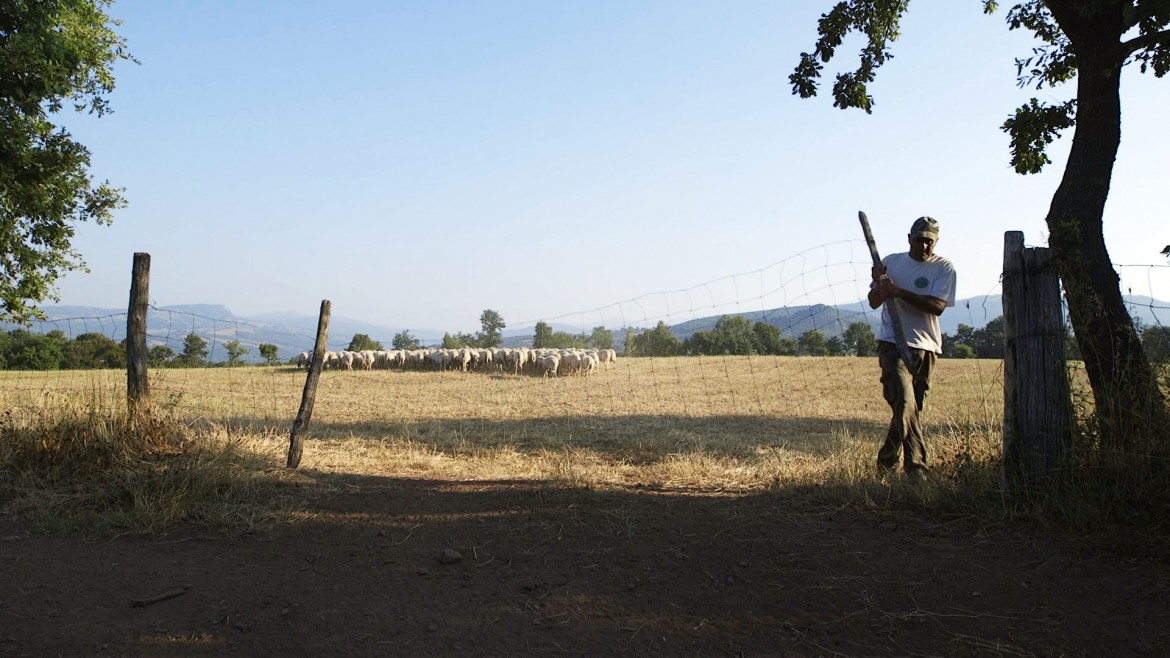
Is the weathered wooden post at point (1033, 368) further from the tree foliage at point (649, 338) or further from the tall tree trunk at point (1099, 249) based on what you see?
the tree foliage at point (649, 338)

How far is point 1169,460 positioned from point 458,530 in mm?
4381

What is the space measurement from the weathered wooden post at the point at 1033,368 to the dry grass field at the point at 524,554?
1.23ft

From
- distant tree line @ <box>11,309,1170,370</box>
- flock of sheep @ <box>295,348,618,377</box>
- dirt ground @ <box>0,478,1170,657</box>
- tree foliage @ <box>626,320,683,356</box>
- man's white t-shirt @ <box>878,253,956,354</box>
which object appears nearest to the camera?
dirt ground @ <box>0,478,1170,657</box>

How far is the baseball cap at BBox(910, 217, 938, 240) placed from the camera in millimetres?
5645

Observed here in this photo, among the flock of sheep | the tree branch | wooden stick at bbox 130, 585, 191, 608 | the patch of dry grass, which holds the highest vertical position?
the tree branch

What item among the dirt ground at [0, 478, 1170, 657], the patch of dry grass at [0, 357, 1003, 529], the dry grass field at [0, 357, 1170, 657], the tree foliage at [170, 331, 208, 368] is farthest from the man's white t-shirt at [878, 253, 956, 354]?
the tree foliage at [170, 331, 208, 368]

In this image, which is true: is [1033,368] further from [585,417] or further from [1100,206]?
[585,417]

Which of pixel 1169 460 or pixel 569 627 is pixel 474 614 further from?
pixel 1169 460

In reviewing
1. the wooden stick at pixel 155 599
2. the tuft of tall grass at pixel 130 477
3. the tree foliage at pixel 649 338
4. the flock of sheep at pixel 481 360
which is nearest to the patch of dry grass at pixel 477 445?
the tuft of tall grass at pixel 130 477

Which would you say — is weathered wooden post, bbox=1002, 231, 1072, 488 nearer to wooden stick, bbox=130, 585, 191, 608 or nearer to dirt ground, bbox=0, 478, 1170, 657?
dirt ground, bbox=0, 478, 1170, 657

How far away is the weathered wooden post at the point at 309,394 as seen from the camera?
21.0ft

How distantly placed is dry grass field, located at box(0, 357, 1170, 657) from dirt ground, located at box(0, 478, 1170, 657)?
0.02m

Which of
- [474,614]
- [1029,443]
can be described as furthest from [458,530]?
[1029,443]

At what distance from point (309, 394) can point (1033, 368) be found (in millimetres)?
6034
